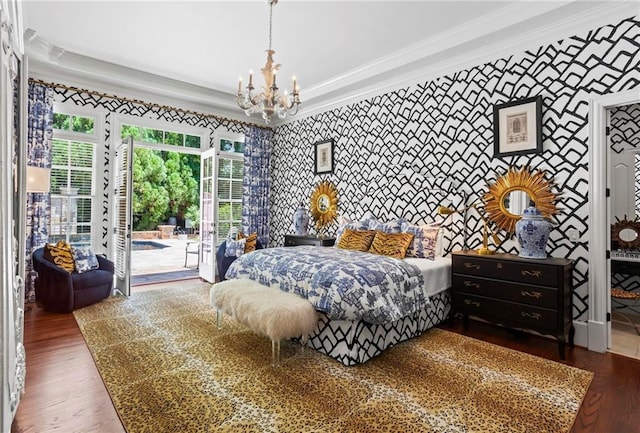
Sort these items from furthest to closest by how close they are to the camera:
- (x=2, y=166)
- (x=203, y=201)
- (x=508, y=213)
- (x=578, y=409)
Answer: (x=203, y=201), (x=508, y=213), (x=578, y=409), (x=2, y=166)

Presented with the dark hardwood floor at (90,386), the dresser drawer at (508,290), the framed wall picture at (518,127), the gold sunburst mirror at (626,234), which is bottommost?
the dark hardwood floor at (90,386)

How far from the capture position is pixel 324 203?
18.8 ft

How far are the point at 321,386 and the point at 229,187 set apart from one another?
443cm

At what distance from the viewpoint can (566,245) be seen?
3.27 meters

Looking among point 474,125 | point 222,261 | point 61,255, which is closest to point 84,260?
point 61,255

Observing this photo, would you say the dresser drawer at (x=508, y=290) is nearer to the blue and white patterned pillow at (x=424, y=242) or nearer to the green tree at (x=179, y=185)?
the blue and white patterned pillow at (x=424, y=242)

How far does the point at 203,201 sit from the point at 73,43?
2.80 metres

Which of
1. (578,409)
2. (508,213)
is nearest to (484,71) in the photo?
(508,213)

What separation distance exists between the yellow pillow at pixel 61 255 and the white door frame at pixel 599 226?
5548 millimetres

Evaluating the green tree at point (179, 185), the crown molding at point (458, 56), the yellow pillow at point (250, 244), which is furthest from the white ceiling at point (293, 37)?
the green tree at point (179, 185)

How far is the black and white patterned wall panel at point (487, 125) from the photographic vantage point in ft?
10.2

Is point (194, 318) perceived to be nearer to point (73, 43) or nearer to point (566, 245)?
point (73, 43)

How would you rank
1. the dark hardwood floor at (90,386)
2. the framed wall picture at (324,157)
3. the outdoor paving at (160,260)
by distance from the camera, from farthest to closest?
the outdoor paving at (160,260), the framed wall picture at (324,157), the dark hardwood floor at (90,386)

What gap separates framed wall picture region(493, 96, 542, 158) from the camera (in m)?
3.42
